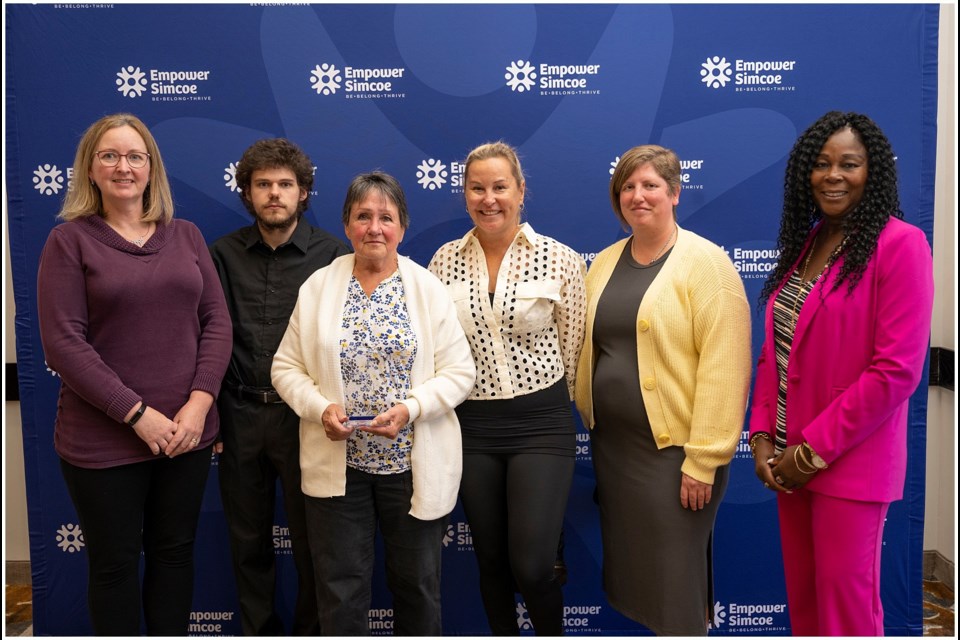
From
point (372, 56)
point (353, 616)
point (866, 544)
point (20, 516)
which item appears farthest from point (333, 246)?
point (20, 516)

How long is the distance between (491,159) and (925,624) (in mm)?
2639

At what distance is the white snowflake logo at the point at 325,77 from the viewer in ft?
9.22

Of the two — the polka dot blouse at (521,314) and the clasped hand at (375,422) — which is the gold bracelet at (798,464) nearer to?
the polka dot blouse at (521,314)

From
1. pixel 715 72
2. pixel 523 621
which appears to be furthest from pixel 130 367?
pixel 715 72

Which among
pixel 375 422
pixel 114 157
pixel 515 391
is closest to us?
pixel 375 422

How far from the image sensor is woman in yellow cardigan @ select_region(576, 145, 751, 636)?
2035mm

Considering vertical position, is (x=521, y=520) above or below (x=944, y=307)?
below

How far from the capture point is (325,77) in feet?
9.23

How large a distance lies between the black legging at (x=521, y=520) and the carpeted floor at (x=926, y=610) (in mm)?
1774

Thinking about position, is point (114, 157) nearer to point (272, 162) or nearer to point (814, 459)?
point (272, 162)

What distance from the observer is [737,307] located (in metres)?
2.05

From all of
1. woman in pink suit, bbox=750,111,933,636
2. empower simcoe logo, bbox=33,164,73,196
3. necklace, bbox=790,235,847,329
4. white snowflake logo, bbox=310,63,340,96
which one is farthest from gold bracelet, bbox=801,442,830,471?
empower simcoe logo, bbox=33,164,73,196

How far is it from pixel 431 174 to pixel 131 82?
4.11 feet

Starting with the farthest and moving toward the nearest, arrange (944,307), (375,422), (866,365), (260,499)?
(944,307) → (260,499) → (375,422) → (866,365)
